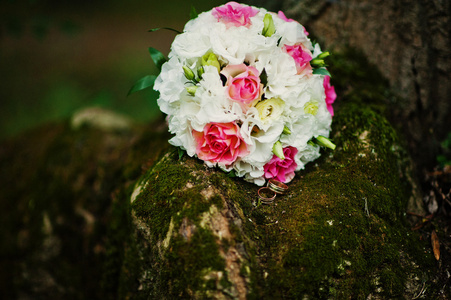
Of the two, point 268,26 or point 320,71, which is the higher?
point 268,26

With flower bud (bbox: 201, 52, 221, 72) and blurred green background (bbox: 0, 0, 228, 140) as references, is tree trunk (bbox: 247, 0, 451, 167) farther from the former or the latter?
blurred green background (bbox: 0, 0, 228, 140)

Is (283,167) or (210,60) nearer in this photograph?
(210,60)

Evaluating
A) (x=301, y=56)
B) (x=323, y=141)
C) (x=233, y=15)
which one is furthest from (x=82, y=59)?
(x=323, y=141)

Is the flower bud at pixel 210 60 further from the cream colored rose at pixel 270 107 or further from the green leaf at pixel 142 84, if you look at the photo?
the green leaf at pixel 142 84

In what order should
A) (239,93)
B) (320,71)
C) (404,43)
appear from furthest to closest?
(404,43), (320,71), (239,93)

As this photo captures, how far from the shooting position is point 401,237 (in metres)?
2.22

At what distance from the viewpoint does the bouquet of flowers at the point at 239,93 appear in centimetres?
203

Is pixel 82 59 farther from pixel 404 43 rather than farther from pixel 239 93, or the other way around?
pixel 239 93

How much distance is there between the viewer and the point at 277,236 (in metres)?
2.04

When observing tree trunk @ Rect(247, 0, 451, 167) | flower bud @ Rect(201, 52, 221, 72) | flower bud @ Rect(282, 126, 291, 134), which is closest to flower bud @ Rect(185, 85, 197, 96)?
flower bud @ Rect(201, 52, 221, 72)

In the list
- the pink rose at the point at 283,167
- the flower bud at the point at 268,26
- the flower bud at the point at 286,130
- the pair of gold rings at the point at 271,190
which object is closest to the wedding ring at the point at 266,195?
the pair of gold rings at the point at 271,190

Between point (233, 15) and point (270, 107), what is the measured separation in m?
0.67

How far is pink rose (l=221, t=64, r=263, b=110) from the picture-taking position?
2016 mm

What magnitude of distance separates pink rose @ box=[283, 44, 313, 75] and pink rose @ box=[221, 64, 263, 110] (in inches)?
14.2
